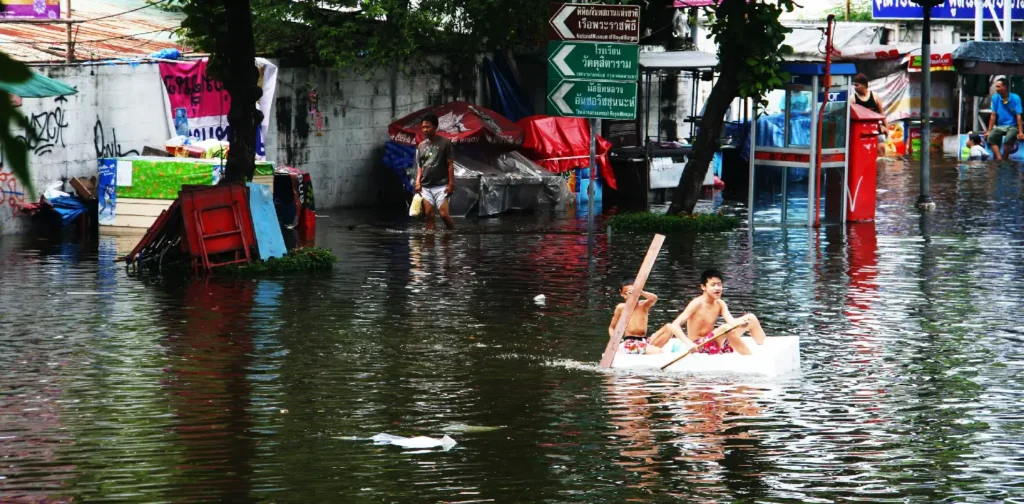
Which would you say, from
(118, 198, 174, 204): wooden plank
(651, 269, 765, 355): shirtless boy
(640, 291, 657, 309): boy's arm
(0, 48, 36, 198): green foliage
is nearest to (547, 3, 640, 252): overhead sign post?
(118, 198, 174, 204): wooden plank

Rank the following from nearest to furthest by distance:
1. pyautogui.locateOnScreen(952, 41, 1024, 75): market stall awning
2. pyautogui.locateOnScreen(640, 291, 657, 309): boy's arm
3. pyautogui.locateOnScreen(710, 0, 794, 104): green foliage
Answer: pyautogui.locateOnScreen(640, 291, 657, 309): boy's arm < pyautogui.locateOnScreen(710, 0, 794, 104): green foliage < pyautogui.locateOnScreen(952, 41, 1024, 75): market stall awning

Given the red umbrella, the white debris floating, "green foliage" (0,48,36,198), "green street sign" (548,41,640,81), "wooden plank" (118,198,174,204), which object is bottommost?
the white debris floating

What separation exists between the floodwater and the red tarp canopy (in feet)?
22.8

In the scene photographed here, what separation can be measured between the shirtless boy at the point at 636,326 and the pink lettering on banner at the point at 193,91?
10750 millimetres

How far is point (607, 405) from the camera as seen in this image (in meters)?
9.52

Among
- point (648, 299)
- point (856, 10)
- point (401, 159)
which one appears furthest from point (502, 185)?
point (856, 10)

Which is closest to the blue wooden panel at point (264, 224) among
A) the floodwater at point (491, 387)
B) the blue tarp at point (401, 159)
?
the floodwater at point (491, 387)

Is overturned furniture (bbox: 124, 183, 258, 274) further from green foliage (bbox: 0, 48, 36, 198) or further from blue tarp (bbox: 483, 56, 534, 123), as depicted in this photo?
green foliage (bbox: 0, 48, 36, 198)

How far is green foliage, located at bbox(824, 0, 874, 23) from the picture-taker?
4256 cm

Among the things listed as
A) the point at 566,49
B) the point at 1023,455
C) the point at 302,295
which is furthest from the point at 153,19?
the point at 1023,455

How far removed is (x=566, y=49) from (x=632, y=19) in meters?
0.86

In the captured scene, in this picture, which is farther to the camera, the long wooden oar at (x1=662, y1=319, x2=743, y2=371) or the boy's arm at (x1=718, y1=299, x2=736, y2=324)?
the boy's arm at (x1=718, y1=299, x2=736, y2=324)

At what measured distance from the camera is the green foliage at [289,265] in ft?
50.9

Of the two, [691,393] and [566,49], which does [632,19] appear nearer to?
[566,49]
